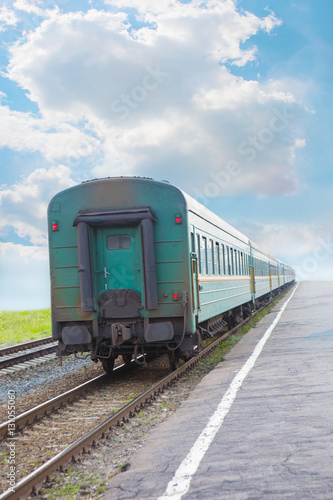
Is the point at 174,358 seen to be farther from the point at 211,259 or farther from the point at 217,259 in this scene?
the point at 217,259

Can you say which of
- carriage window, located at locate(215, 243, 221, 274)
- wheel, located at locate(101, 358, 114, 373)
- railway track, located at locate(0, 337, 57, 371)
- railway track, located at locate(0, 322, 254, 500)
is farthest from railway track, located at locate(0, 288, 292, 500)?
carriage window, located at locate(215, 243, 221, 274)

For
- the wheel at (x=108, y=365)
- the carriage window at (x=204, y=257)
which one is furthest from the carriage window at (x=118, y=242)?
the wheel at (x=108, y=365)

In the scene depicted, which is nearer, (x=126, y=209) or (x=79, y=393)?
(x=79, y=393)

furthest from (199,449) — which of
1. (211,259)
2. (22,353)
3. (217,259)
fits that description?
(22,353)

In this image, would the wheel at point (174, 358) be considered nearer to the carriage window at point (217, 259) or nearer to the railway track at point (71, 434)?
the railway track at point (71, 434)

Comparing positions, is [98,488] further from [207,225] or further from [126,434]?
[207,225]

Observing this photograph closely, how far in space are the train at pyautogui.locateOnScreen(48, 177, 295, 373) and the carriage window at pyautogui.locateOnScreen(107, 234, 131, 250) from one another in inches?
0.7

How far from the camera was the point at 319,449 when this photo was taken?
4.60 metres

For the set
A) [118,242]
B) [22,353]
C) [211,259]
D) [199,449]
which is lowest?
[22,353]

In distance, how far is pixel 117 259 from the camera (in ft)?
30.7

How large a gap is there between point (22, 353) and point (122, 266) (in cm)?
593

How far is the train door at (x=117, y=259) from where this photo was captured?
9297mm

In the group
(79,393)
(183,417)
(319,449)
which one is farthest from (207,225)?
(319,449)

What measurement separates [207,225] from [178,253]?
101 inches
